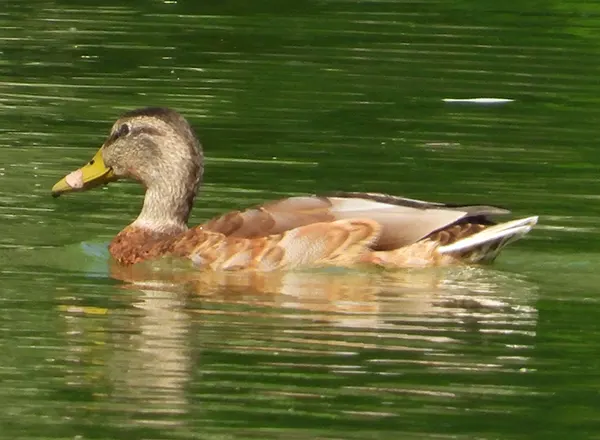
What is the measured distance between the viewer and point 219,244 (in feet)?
41.1

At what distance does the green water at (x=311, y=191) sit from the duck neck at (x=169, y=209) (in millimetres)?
340

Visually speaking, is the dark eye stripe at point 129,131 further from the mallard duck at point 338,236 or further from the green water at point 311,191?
the mallard duck at point 338,236

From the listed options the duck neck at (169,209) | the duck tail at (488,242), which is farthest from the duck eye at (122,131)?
the duck tail at (488,242)

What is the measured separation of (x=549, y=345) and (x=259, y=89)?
795 centimetres

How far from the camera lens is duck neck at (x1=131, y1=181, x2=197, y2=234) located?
13.2 meters

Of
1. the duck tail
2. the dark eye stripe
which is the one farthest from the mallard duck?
the dark eye stripe

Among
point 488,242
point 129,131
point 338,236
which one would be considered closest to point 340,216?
point 338,236

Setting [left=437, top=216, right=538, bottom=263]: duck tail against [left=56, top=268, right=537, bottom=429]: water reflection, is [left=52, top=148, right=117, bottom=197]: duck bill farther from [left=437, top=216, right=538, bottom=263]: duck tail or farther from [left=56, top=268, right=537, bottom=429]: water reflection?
[left=437, top=216, right=538, bottom=263]: duck tail

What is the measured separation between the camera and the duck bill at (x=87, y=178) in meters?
13.3

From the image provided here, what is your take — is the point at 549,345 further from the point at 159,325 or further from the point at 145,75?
the point at 145,75

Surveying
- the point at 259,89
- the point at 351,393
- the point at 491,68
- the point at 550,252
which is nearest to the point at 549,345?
the point at 351,393

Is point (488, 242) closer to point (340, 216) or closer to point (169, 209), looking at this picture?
point (340, 216)

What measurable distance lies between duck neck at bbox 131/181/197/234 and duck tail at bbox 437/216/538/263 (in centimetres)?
168

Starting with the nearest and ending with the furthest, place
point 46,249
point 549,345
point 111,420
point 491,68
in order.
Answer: point 111,420 → point 549,345 → point 46,249 → point 491,68
